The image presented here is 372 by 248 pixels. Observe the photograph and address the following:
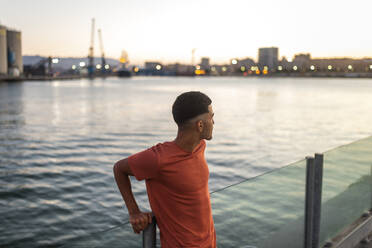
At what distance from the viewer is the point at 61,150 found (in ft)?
60.3

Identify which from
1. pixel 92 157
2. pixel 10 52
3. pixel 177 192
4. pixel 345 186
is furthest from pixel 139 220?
pixel 10 52

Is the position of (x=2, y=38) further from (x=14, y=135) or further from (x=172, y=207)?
(x=172, y=207)

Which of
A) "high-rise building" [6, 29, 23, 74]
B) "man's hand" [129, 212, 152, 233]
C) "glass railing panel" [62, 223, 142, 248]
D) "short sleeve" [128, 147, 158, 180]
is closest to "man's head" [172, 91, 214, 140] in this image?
"short sleeve" [128, 147, 158, 180]

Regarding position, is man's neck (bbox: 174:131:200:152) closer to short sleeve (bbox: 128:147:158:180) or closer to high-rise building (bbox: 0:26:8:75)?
short sleeve (bbox: 128:147:158:180)

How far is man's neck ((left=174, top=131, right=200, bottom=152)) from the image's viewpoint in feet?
7.70

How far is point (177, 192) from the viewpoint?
232 centimetres

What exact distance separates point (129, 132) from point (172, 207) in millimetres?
23070

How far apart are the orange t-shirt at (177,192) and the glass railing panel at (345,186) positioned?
1.87m

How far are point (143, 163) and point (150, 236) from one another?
460 millimetres

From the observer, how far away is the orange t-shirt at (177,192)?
226cm

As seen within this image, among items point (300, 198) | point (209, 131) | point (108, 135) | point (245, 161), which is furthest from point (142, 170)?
point (108, 135)

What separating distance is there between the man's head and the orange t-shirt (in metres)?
0.13

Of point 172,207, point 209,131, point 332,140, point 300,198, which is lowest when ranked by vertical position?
point 332,140

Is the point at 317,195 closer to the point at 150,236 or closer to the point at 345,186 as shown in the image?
the point at 345,186
